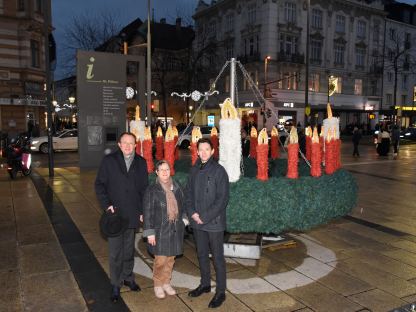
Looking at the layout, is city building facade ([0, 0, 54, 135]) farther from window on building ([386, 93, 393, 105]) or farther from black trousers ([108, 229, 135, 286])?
window on building ([386, 93, 393, 105])

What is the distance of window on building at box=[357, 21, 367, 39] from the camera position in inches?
1747

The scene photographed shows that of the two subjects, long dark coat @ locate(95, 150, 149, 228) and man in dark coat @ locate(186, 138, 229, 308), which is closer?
man in dark coat @ locate(186, 138, 229, 308)

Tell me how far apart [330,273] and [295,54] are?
36687mm

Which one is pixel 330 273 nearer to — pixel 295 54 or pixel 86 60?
pixel 86 60

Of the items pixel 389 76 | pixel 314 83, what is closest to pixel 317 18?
pixel 314 83

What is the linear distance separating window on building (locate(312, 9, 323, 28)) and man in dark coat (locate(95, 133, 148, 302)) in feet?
135

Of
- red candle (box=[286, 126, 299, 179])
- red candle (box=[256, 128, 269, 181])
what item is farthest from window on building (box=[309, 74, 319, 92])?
red candle (box=[256, 128, 269, 181])

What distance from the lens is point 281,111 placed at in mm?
38844

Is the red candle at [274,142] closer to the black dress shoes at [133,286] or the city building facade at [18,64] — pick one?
the black dress shoes at [133,286]

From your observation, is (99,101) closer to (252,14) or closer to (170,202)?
(170,202)

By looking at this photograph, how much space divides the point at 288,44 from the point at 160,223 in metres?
38.0

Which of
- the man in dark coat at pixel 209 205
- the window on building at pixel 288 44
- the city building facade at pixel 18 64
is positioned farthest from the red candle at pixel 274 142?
the window on building at pixel 288 44

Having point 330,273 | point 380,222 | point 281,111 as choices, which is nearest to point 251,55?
point 281,111

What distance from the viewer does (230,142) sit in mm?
5293
